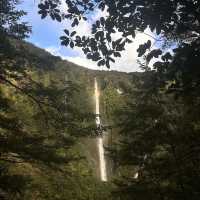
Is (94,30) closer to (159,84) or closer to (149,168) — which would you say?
(159,84)

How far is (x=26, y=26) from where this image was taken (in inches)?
648

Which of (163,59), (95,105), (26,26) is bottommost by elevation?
(163,59)

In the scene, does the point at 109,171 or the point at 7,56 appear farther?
the point at 109,171

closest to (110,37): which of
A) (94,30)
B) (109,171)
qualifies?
(94,30)

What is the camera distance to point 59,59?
682 inches

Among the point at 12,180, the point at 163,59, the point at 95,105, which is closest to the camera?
the point at 163,59

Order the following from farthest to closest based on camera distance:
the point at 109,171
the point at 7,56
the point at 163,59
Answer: the point at 109,171 → the point at 7,56 → the point at 163,59

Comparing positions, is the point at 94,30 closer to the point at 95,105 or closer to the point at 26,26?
the point at 26,26

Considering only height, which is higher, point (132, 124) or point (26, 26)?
point (26, 26)

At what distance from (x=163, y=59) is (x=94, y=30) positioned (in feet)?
2.81

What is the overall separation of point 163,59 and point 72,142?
11.8 metres

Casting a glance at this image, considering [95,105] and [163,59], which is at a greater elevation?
[95,105]

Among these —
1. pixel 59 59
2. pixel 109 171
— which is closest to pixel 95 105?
pixel 109 171

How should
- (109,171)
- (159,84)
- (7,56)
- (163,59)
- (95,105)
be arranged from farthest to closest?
(95,105)
(109,171)
(7,56)
(159,84)
(163,59)
